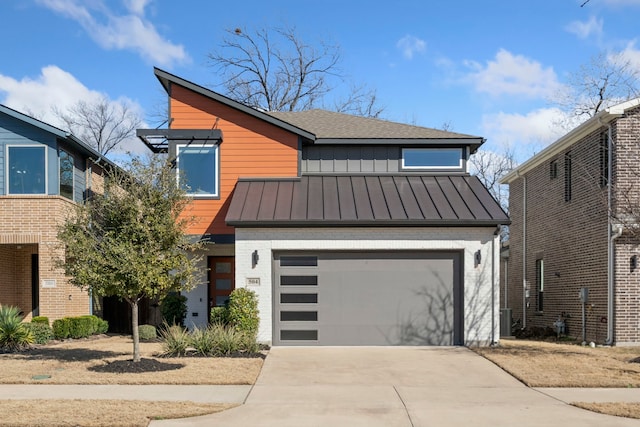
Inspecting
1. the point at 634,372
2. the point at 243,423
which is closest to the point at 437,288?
the point at 634,372

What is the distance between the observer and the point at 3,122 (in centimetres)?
1877

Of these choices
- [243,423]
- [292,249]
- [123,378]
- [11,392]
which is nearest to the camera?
[243,423]

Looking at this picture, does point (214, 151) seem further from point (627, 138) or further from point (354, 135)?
point (627, 138)

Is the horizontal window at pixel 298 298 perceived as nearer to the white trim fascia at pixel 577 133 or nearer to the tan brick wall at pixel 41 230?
the tan brick wall at pixel 41 230

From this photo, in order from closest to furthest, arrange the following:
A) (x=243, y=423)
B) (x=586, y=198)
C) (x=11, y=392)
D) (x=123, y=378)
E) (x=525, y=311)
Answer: (x=243, y=423), (x=11, y=392), (x=123, y=378), (x=586, y=198), (x=525, y=311)

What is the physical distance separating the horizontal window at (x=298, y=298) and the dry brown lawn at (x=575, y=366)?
4.11 meters

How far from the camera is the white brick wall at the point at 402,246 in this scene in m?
16.2

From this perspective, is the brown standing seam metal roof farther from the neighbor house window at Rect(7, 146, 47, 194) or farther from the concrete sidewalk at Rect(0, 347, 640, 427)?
the neighbor house window at Rect(7, 146, 47, 194)

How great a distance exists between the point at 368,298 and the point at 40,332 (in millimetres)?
8390

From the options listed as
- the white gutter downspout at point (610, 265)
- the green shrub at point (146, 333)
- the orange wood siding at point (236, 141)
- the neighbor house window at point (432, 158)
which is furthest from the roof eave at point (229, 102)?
the white gutter downspout at point (610, 265)

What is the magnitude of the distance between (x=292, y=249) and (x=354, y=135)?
4.64 meters

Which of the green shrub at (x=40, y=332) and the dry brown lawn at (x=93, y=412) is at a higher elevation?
the dry brown lawn at (x=93, y=412)

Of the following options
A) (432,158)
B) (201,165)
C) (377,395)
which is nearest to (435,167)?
(432,158)

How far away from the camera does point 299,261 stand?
16.6 metres
